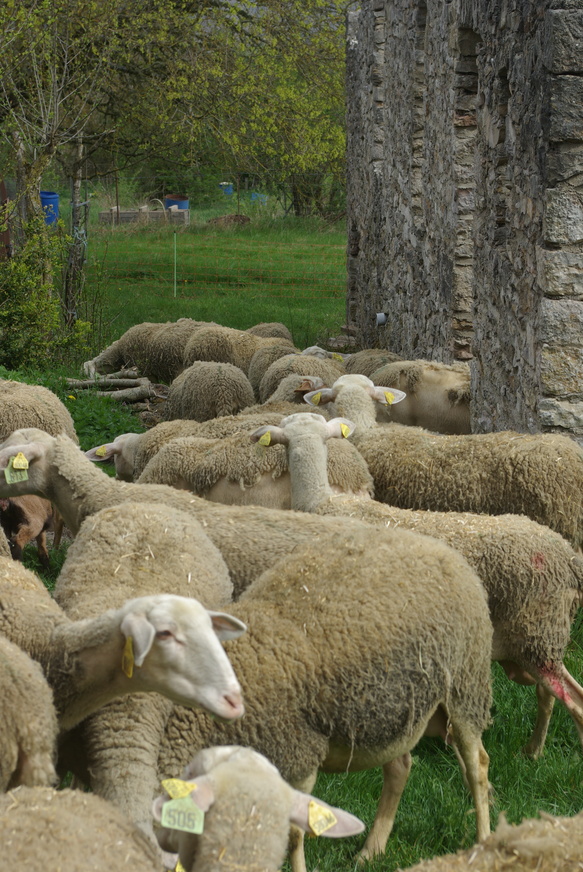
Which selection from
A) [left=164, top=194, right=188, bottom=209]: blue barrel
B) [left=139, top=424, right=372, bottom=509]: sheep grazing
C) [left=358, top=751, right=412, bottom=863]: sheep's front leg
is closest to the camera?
[left=358, top=751, right=412, bottom=863]: sheep's front leg

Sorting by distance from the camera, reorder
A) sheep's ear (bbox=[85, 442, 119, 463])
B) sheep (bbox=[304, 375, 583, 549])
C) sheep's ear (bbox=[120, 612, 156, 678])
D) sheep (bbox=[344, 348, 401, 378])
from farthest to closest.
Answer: sheep (bbox=[344, 348, 401, 378]) < sheep's ear (bbox=[85, 442, 119, 463]) < sheep (bbox=[304, 375, 583, 549]) < sheep's ear (bbox=[120, 612, 156, 678])

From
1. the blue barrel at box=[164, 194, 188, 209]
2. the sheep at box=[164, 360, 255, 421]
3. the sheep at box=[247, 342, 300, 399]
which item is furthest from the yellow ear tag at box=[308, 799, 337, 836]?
the blue barrel at box=[164, 194, 188, 209]

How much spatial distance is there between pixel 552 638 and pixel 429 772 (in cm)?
76

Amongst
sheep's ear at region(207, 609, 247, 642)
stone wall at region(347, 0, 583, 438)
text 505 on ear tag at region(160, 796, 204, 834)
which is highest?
stone wall at region(347, 0, 583, 438)

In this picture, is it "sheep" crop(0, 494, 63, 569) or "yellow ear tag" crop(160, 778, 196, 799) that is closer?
"yellow ear tag" crop(160, 778, 196, 799)

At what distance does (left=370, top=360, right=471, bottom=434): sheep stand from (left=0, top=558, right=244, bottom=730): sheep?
14.8 ft

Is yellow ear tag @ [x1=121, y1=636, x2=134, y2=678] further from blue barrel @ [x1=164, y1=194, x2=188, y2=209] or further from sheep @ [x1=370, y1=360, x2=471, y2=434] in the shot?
blue barrel @ [x1=164, y1=194, x2=188, y2=209]

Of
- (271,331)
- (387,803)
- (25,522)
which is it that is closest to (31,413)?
(25,522)

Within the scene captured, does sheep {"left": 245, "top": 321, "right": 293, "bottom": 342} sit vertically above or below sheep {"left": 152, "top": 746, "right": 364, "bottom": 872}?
above

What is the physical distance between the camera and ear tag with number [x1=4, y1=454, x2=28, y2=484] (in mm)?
5091

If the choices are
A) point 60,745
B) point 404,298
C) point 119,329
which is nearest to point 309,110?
point 119,329

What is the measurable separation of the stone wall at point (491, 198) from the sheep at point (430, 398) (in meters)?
0.41

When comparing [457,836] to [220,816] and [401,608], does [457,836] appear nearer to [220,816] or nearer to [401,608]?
[401,608]

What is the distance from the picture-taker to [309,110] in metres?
17.0
